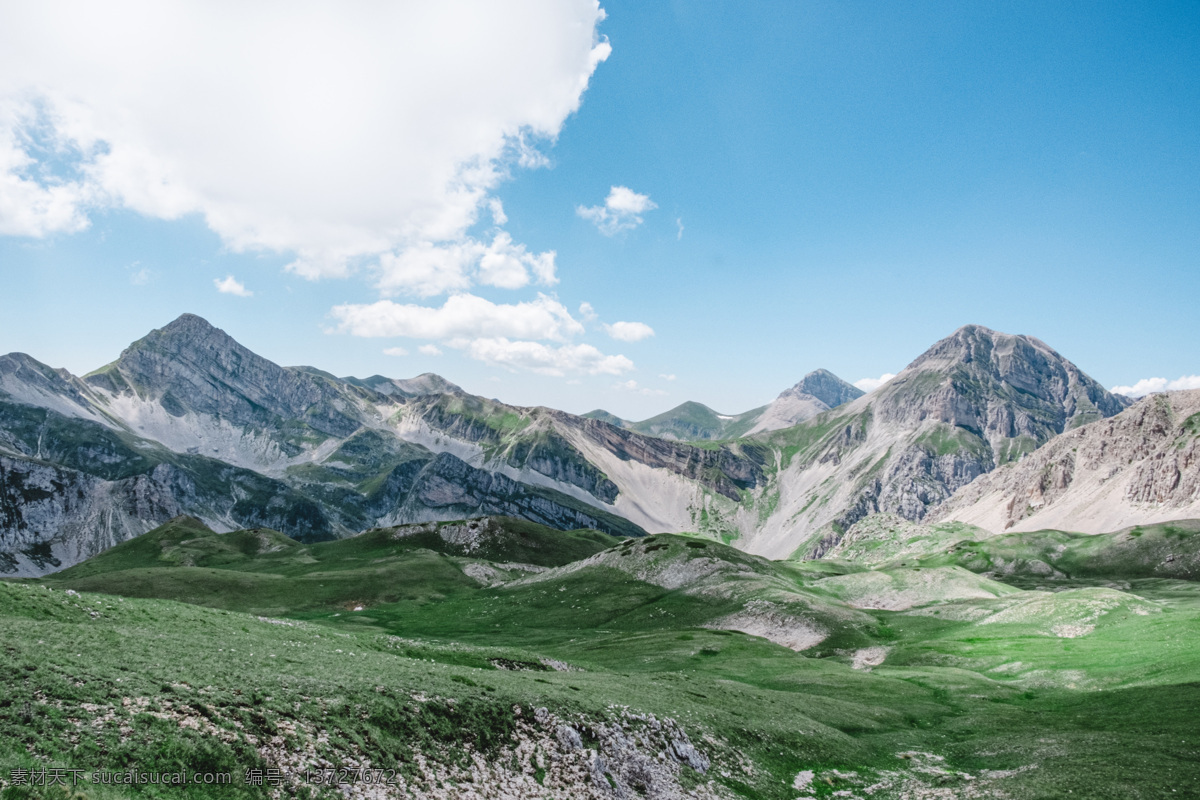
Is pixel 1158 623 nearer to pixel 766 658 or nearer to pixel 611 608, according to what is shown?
pixel 766 658

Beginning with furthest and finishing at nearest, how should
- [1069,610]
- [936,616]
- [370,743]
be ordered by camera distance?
[936,616] → [1069,610] → [370,743]

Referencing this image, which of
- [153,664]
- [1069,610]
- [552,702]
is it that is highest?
[153,664]

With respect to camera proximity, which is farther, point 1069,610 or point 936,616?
point 936,616

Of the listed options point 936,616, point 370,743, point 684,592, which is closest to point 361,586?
point 684,592

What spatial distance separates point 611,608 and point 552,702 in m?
87.6

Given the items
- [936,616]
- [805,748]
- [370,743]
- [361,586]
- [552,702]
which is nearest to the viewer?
[370,743]

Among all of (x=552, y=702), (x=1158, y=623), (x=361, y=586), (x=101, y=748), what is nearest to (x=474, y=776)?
(x=552, y=702)

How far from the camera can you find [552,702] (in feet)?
111

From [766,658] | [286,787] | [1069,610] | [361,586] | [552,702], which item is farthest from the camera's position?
[361,586]

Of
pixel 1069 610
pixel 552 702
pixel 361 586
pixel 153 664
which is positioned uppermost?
pixel 153 664

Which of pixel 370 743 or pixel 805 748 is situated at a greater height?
pixel 370 743

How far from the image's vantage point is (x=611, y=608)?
11831 centimetres

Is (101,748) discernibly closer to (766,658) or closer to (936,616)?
(766,658)

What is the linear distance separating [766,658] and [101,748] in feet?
235
